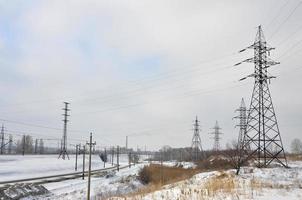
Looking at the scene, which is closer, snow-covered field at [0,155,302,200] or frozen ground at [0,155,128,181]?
snow-covered field at [0,155,302,200]

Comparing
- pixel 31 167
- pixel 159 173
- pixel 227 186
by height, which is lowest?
pixel 31 167

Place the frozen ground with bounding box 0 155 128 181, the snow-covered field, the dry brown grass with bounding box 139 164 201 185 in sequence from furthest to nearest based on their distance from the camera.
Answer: the frozen ground with bounding box 0 155 128 181, the dry brown grass with bounding box 139 164 201 185, the snow-covered field

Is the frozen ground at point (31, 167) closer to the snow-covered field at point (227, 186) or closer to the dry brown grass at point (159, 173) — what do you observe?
the snow-covered field at point (227, 186)

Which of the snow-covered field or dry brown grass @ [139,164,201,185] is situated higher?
the snow-covered field

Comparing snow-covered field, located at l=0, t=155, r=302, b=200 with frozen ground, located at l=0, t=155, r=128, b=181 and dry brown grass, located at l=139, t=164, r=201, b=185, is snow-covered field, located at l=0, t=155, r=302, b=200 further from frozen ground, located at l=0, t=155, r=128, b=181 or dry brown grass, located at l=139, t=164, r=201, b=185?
dry brown grass, located at l=139, t=164, r=201, b=185

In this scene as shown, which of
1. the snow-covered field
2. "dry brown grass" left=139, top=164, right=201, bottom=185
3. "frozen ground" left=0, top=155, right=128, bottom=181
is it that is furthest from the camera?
"frozen ground" left=0, top=155, right=128, bottom=181

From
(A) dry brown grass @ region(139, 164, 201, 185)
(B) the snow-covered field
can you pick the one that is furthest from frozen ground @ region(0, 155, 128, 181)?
(A) dry brown grass @ region(139, 164, 201, 185)

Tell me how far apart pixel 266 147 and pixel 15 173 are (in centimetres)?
4031

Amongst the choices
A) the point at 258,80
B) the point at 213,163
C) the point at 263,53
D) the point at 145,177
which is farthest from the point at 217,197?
the point at 213,163

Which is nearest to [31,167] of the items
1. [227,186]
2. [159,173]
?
[159,173]

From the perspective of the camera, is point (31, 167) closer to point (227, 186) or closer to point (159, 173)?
point (159, 173)

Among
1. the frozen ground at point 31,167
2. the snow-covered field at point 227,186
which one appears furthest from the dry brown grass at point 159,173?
the frozen ground at point 31,167

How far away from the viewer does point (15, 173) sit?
56.0 m

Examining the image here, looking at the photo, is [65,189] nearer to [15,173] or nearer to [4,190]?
[4,190]
